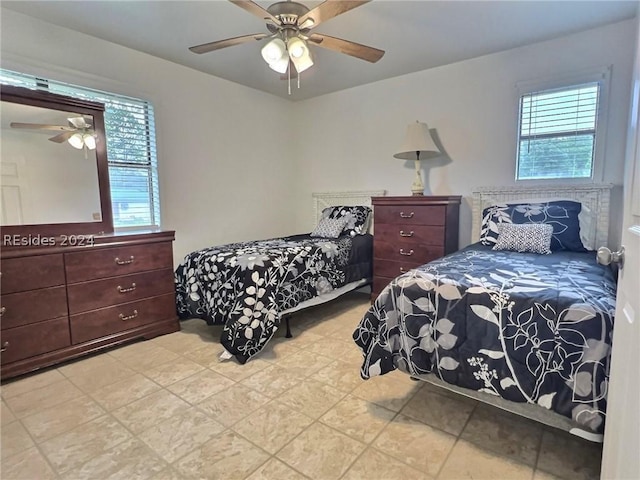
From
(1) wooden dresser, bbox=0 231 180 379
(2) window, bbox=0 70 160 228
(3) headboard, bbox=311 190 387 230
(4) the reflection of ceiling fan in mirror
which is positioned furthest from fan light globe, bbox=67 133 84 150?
(3) headboard, bbox=311 190 387 230

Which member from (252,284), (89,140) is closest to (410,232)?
(252,284)

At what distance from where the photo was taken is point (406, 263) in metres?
3.23

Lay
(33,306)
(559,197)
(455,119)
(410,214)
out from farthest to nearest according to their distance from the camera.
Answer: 1. (455,119)
2. (410,214)
3. (559,197)
4. (33,306)

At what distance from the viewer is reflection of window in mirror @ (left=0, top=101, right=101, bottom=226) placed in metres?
2.24

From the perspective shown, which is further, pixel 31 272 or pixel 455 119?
pixel 455 119

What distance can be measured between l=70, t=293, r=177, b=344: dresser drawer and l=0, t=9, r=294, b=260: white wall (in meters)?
0.75

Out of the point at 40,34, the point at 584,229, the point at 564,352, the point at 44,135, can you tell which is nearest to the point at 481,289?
the point at 564,352

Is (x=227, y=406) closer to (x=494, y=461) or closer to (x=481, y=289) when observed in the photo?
(x=494, y=461)

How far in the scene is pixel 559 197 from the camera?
9.13 feet

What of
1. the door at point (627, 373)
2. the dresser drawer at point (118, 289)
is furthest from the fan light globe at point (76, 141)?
the door at point (627, 373)

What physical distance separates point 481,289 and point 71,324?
2.57m

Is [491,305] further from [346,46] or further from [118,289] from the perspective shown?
[118,289]

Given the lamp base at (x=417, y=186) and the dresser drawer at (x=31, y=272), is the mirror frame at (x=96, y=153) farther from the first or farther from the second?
the lamp base at (x=417, y=186)

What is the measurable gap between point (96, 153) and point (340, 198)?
2559 mm
